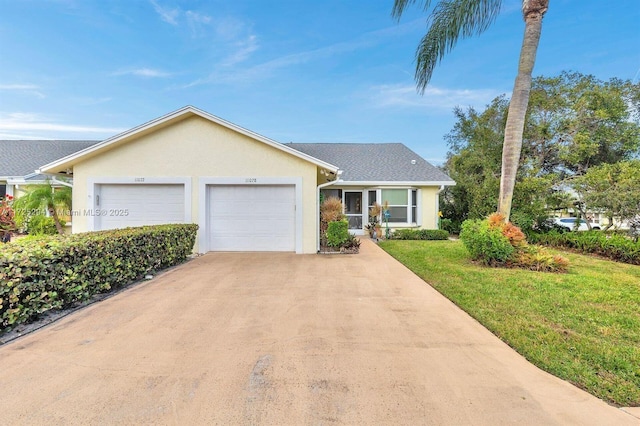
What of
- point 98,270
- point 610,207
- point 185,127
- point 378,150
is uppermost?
Result: point 378,150

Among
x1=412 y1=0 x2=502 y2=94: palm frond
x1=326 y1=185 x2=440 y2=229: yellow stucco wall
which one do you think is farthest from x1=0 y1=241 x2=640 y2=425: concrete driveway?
x1=326 y1=185 x2=440 y2=229: yellow stucco wall

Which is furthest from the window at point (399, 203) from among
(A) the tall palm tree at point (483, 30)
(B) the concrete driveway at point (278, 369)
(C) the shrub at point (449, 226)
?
(B) the concrete driveway at point (278, 369)

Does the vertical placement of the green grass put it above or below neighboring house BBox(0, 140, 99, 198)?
below

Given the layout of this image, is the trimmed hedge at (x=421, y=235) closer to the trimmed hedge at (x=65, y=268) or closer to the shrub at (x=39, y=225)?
the trimmed hedge at (x=65, y=268)

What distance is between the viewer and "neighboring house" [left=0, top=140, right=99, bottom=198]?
48.8 ft

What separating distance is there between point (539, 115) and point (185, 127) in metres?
18.0

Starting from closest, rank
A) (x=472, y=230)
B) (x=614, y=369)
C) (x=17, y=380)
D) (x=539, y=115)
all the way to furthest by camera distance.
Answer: (x=17, y=380), (x=614, y=369), (x=472, y=230), (x=539, y=115)

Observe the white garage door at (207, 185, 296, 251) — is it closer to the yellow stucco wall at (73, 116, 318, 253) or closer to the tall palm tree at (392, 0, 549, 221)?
the yellow stucco wall at (73, 116, 318, 253)

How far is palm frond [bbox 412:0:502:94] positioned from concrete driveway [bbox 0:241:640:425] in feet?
26.0

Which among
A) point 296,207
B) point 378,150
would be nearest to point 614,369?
point 296,207

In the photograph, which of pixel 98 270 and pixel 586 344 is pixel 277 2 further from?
pixel 586 344

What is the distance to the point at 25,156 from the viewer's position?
17.0 meters

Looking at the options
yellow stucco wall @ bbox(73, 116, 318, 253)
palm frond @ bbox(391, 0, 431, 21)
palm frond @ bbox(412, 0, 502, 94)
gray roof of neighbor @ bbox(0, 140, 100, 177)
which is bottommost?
yellow stucco wall @ bbox(73, 116, 318, 253)

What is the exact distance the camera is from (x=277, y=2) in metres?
13.2
